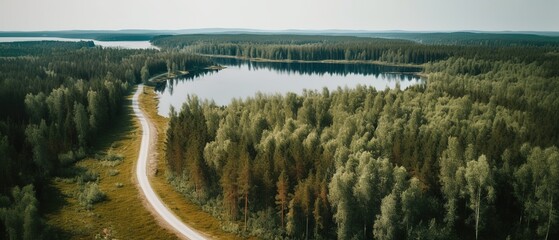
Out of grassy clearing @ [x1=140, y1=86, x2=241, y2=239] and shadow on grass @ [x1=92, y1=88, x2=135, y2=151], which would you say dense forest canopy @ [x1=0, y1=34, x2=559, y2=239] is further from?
shadow on grass @ [x1=92, y1=88, x2=135, y2=151]

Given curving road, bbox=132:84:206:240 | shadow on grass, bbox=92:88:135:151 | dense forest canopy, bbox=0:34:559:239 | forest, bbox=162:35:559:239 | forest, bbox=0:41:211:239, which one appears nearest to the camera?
forest, bbox=162:35:559:239

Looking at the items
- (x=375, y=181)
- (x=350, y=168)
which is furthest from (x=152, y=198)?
(x=375, y=181)

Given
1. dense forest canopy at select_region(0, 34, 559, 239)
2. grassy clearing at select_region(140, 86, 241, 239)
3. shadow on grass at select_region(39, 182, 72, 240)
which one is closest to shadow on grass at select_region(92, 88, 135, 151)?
dense forest canopy at select_region(0, 34, 559, 239)

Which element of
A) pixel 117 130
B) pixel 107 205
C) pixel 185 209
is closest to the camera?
pixel 185 209

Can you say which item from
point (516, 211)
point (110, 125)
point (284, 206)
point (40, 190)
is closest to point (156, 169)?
point (40, 190)

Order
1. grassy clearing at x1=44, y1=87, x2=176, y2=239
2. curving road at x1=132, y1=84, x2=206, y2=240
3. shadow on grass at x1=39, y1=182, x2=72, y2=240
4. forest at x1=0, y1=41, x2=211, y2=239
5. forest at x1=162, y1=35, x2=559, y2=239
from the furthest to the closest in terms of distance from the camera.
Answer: grassy clearing at x1=44, y1=87, x2=176, y2=239 < curving road at x1=132, y1=84, x2=206, y2=240 < shadow on grass at x1=39, y1=182, x2=72, y2=240 < forest at x1=0, y1=41, x2=211, y2=239 < forest at x1=162, y1=35, x2=559, y2=239

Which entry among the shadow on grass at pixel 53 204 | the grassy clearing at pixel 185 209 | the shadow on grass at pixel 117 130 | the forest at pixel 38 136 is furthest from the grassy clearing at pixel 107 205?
the grassy clearing at pixel 185 209

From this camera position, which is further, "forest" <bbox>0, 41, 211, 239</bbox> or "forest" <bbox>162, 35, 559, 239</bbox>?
"forest" <bbox>0, 41, 211, 239</bbox>

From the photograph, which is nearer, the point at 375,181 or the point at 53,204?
the point at 375,181

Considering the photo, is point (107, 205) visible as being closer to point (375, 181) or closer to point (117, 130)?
point (375, 181)
